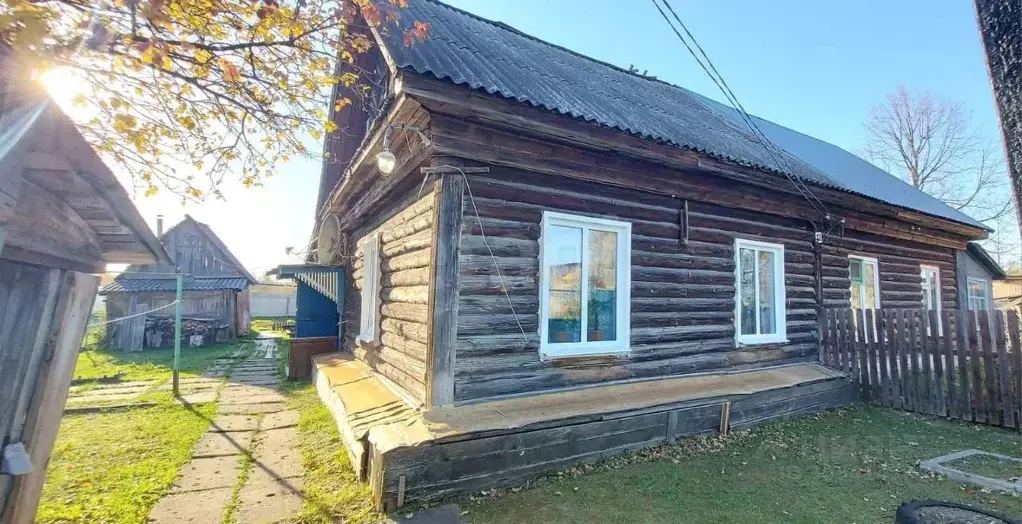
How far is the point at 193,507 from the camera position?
392cm

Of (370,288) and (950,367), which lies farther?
(370,288)

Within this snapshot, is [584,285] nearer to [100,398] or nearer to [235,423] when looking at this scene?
[235,423]

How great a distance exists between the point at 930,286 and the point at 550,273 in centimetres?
1089

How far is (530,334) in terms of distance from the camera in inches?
197

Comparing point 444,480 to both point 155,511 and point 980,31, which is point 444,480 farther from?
point 980,31

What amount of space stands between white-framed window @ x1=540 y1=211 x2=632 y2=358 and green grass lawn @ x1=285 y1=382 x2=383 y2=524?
2.25 meters

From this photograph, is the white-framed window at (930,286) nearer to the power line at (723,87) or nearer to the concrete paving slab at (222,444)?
the power line at (723,87)

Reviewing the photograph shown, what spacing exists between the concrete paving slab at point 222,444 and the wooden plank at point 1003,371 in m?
9.50

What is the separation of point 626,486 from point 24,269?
438 centimetres

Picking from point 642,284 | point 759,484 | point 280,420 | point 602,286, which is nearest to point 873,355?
point 642,284

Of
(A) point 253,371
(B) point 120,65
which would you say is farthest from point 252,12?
(A) point 253,371

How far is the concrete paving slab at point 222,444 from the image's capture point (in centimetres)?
527

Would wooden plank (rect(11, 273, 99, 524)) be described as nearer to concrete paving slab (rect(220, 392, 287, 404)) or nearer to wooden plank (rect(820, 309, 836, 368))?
concrete paving slab (rect(220, 392, 287, 404))

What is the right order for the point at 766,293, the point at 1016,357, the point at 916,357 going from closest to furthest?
the point at 1016,357
the point at 916,357
the point at 766,293
